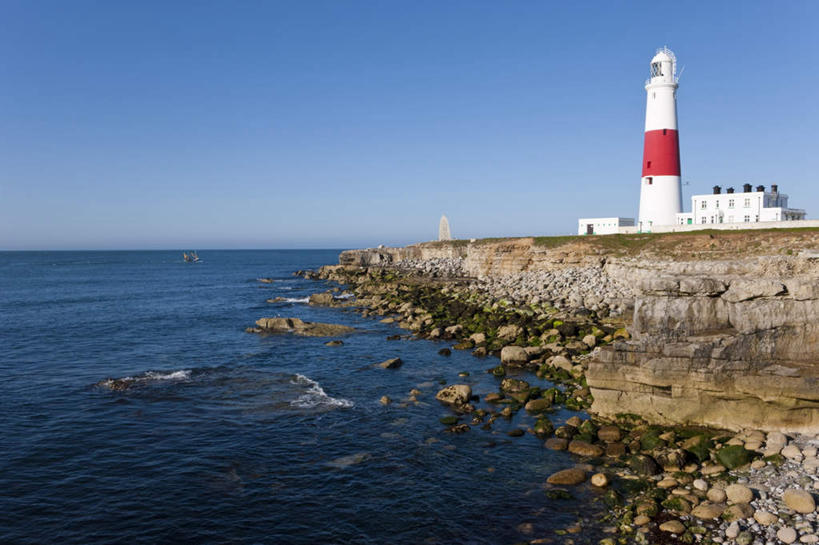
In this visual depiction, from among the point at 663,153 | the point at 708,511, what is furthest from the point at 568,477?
the point at 663,153

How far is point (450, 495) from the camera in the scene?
1359cm

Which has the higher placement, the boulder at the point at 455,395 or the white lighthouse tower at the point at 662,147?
the white lighthouse tower at the point at 662,147

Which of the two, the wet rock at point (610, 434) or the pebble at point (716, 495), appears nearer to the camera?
the pebble at point (716, 495)

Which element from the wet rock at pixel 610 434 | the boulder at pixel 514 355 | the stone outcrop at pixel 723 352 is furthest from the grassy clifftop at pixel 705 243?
the wet rock at pixel 610 434

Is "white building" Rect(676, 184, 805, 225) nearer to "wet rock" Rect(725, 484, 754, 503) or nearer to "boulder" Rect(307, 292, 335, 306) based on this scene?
"boulder" Rect(307, 292, 335, 306)

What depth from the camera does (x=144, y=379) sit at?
24.9 m

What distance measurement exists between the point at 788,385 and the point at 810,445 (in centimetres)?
178

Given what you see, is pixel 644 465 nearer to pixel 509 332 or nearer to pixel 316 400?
pixel 316 400

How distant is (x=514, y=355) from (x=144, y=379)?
18605 mm

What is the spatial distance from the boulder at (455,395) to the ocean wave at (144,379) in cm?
1332

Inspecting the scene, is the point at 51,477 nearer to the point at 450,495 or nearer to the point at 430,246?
the point at 450,495

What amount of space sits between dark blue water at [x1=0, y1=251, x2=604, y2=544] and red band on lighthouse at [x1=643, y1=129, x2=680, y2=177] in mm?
32418

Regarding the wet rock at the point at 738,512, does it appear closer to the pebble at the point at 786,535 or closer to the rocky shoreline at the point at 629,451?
the rocky shoreline at the point at 629,451

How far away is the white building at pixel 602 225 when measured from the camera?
6000cm
